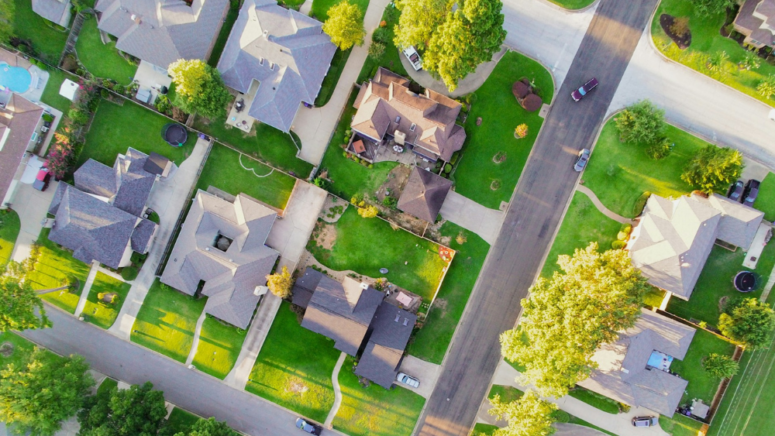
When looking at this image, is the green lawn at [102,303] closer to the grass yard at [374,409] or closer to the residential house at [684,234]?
the grass yard at [374,409]

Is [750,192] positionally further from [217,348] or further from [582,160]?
[217,348]

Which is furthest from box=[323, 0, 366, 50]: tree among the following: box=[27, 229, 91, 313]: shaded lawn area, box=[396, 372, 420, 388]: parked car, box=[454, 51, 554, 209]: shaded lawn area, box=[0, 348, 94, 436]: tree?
box=[0, 348, 94, 436]: tree

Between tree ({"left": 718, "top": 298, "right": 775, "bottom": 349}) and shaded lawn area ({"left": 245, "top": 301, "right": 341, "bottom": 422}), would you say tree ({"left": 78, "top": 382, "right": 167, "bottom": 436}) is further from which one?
tree ({"left": 718, "top": 298, "right": 775, "bottom": 349})

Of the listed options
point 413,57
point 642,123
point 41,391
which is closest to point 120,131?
point 41,391

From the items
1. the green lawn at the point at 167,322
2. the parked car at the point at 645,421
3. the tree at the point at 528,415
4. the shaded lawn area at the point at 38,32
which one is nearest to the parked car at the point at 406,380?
the tree at the point at 528,415

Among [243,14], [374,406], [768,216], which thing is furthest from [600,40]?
[374,406]

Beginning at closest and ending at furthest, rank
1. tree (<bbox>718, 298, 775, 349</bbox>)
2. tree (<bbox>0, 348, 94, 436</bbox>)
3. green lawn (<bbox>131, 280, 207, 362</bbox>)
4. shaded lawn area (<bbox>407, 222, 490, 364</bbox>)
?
tree (<bbox>0, 348, 94, 436</bbox>) → tree (<bbox>718, 298, 775, 349</bbox>) → shaded lawn area (<bbox>407, 222, 490, 364</bbox>) → green lawn (<bbox>131, 280, 207, 362</bbox>)
